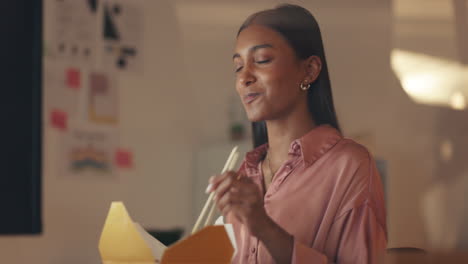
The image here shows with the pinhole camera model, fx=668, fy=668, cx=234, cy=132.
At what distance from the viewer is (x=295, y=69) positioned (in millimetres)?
681

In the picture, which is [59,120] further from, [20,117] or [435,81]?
[435,81]

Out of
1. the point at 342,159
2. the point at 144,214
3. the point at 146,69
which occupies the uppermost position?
the point at 146,69

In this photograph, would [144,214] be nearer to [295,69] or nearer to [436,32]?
[295,69]

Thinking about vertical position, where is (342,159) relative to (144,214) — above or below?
above

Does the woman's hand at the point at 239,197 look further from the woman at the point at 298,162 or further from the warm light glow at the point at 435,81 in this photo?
the warm light glow at the point at 435,81

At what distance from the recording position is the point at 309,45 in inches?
27.3

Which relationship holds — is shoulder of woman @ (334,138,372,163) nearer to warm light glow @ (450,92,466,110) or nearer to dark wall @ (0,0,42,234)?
warm light glow @ (450,92,466,110)

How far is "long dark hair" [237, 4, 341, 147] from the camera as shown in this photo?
69cm

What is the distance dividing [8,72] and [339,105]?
1.30 m

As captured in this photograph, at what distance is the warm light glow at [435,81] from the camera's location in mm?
621

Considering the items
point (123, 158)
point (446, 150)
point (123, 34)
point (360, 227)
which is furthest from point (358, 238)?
point (123, 158)

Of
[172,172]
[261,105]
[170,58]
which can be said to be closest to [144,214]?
[172,172]

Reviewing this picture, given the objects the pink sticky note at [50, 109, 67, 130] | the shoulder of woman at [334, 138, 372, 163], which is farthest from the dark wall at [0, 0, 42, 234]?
the shoulder of woman at [334, 138, 372, 163]

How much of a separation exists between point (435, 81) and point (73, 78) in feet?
4.83
